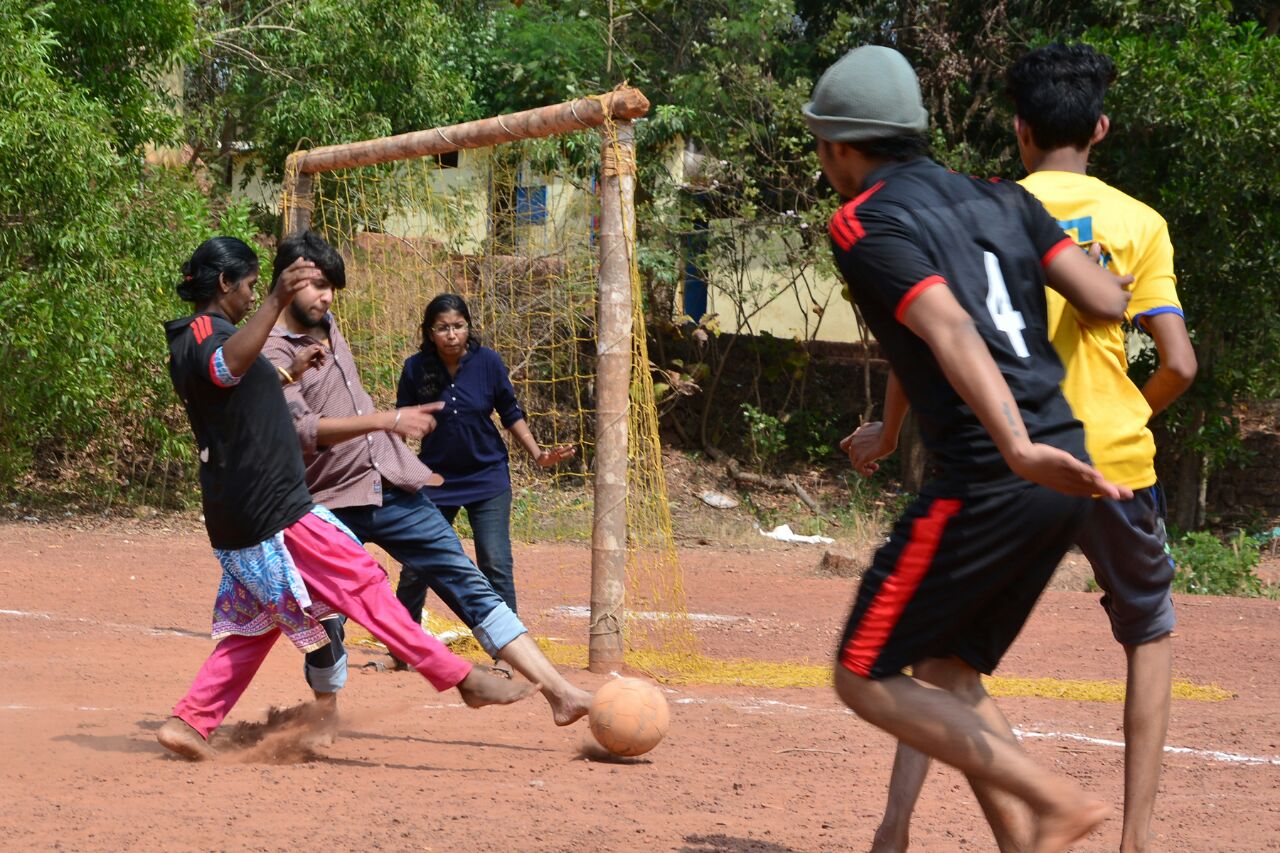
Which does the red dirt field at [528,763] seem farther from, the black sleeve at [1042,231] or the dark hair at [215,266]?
the black sleeve at [1042,231]

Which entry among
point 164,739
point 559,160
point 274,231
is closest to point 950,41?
point 559,160

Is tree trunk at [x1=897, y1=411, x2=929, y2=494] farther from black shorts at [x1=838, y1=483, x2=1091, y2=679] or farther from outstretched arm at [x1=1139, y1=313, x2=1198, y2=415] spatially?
black shorts at [x1=838, y1=483, x2=1091, y2=679]

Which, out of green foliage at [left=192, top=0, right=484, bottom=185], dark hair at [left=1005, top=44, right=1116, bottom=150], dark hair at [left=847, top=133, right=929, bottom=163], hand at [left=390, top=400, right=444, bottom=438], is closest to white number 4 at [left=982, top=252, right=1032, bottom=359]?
dark hair at [left=847, top=133, right=929, bottom=163]

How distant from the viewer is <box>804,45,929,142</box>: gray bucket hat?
121 inches

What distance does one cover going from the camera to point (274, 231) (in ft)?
65.7

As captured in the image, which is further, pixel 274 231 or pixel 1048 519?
pixel 274 231

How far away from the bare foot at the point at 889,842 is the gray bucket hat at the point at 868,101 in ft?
5.83

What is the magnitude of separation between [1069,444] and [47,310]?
10.7 m

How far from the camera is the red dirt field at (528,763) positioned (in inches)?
159

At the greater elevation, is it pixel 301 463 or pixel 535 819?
pixel 301 463

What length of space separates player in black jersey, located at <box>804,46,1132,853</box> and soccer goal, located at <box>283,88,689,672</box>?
3843 mm

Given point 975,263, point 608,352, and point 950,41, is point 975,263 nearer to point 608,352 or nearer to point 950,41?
point 608,352

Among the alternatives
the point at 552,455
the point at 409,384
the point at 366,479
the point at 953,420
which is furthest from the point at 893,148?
the point at 409,384

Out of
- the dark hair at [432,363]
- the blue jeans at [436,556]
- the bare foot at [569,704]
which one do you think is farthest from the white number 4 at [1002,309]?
the dark hair at [432,363]
